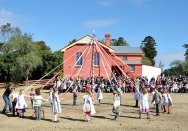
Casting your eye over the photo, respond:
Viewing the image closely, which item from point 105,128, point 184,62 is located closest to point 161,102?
point 105,128

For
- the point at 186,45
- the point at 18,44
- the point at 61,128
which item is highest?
the point at 186,45

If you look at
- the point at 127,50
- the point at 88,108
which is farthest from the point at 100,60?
the point at 88,108

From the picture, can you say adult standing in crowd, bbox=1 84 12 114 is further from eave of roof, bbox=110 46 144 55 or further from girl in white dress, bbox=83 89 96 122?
eave of roof, bbox=110 46 144 55

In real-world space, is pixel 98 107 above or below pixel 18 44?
below

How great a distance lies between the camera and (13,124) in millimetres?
17984

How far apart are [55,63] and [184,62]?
174 ft

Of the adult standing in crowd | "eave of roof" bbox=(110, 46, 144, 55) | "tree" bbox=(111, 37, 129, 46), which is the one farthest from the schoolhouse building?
"tree" bbox=(111, 37, 129, 46)

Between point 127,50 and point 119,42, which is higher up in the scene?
point 119,42

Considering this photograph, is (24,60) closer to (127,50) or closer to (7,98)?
(127,50)

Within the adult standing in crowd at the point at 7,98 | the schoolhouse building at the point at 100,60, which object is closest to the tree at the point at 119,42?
the schoolhouse building at the point at 100,60

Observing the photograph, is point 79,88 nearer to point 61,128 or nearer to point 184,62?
point 61,128

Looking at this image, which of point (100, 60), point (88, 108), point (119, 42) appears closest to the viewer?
point (88, 108)

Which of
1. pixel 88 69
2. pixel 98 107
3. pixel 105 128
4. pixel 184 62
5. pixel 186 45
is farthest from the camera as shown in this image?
pixel 186 45

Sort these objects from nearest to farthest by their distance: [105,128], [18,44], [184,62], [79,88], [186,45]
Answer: [105,128]
[79,88]
[18,44]
[184,62]
[186,45]
